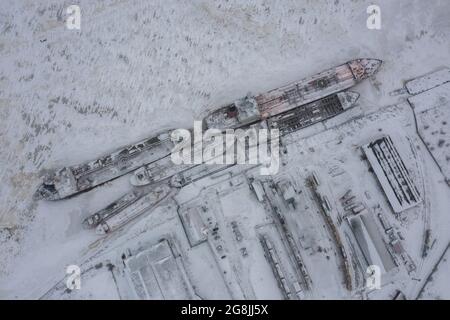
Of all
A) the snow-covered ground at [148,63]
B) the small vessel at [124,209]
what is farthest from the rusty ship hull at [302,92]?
the small vessel at [124,209]

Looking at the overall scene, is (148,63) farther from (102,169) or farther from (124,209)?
(124,209)

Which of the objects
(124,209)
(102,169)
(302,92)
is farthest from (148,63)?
(302,92)

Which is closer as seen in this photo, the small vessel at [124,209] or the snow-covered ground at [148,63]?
the small vessel at [124,209]

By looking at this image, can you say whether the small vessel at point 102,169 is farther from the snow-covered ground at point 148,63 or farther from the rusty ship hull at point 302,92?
the rusty ship hull at point 302,92

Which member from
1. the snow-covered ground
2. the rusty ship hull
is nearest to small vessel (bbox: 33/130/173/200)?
the snow-covered ground

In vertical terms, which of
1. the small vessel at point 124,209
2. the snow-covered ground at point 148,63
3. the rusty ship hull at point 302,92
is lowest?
the small vessel at point 124,209

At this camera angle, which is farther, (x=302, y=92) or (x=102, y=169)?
(x=302, y=92)

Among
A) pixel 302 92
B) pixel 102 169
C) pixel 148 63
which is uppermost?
pixel 148 63

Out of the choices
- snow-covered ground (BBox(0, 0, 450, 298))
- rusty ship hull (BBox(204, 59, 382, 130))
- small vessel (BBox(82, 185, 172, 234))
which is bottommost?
small vessel (BBox(82, 185, 172, 234))

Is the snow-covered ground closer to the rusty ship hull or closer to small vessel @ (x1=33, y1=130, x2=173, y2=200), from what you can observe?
small vessel @ (x1=33, y1=130, x2=173, y2=200)
